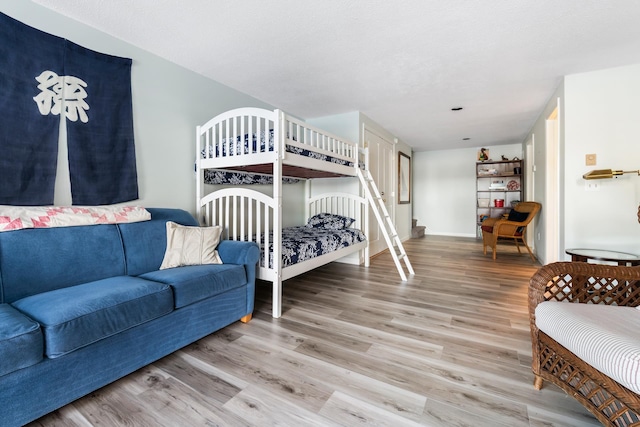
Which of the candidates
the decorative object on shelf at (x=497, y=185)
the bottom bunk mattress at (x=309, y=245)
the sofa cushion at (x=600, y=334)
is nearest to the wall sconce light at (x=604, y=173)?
the sofa cushion at (x=600, y=334)

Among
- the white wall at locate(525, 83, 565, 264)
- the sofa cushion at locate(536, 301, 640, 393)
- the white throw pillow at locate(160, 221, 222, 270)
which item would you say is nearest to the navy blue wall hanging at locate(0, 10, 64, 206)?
the white throw pillow at locate(160, 221, 222, 270)

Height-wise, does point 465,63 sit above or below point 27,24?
above

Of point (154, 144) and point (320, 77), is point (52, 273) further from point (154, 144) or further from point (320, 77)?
point (320, 77)

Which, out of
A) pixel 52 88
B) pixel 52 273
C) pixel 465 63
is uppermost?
pixel 465 63

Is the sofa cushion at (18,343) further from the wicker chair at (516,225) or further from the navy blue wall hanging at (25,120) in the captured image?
the wicker chair at (516,225)

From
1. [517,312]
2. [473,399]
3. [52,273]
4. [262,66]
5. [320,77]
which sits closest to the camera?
[473,399]

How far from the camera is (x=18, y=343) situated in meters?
1.01

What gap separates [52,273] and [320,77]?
2.62 meters

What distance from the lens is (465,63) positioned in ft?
8.26

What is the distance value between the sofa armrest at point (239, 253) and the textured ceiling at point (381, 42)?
5.25 ft

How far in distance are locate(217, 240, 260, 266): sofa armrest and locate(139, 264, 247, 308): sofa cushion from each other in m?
0.06

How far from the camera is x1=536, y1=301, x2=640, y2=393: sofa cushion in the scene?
2.80ft

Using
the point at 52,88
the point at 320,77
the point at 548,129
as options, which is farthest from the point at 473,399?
the point at 548,129

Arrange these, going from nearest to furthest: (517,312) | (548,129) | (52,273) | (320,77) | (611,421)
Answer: (611,421), (52,273), (517,312), (320,77), (548,129)
